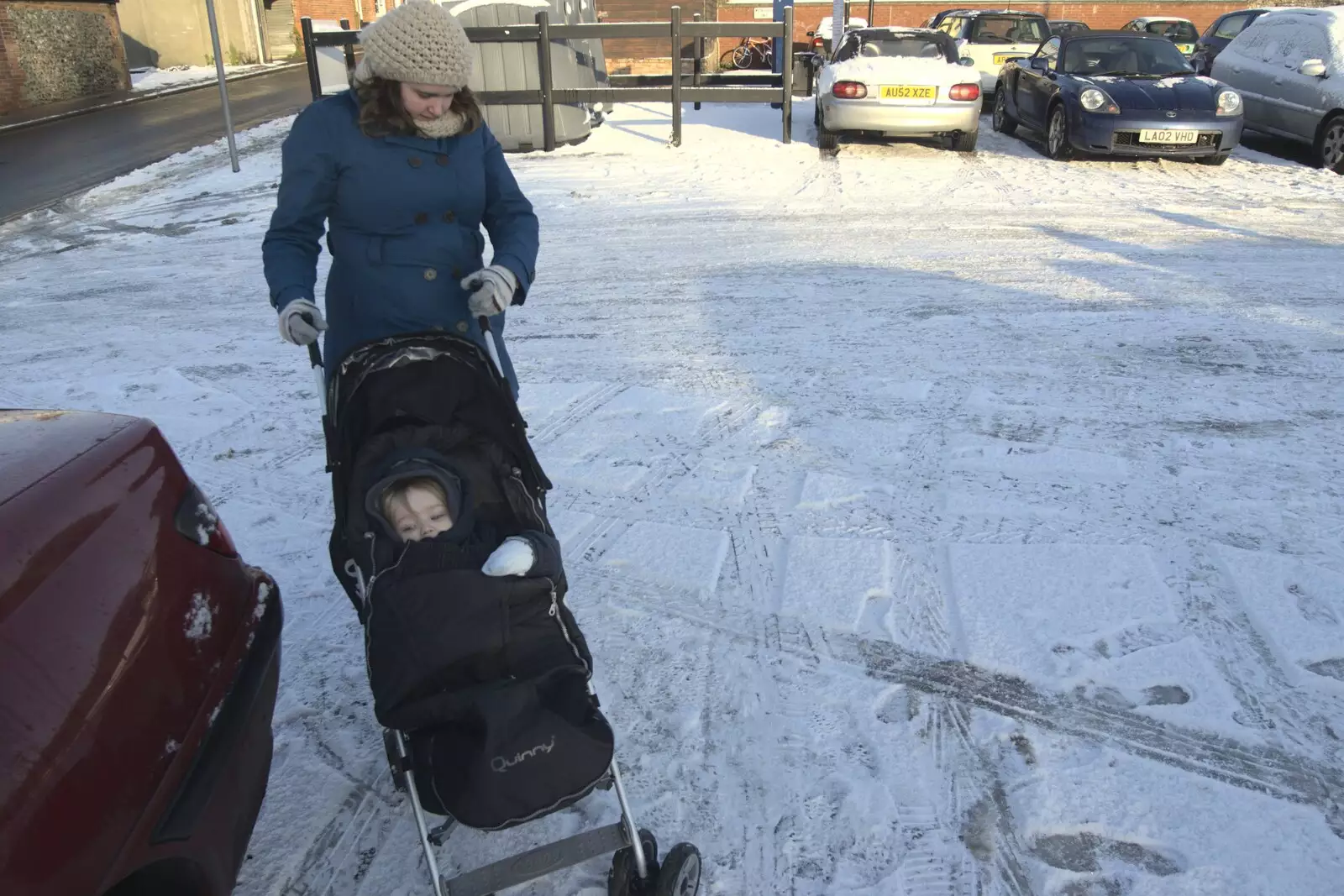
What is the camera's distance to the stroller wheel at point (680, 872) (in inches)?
87.1

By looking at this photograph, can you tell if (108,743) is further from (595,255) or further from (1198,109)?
(1198,109)

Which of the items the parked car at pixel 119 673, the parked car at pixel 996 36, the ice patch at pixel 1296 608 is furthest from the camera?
the parked car at pixel 996 36

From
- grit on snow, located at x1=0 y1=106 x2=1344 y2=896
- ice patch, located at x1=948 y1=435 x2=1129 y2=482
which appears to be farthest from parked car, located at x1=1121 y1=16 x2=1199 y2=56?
ice patch, located at x1=948 y1=435 x2=1129 y2=482

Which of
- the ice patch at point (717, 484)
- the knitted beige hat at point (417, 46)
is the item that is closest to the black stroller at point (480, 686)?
the knitted beige hat at point (417, 46)

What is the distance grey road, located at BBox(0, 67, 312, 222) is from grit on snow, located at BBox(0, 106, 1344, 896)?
521cm

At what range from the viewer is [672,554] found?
3.82 meters

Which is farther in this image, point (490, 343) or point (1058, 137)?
point (1058, 137)

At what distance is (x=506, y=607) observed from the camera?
218cm

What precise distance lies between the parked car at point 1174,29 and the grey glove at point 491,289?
2125 cm

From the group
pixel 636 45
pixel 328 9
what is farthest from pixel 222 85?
pixel 328 9

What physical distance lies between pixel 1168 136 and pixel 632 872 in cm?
1107

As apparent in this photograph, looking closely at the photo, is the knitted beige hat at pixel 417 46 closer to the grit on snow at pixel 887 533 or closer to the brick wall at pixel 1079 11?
the grit on snow at pixel 887 533

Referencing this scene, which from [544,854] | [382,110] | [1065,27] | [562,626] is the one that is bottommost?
[544,854]

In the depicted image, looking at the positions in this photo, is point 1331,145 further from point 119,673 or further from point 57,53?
point 57,53
